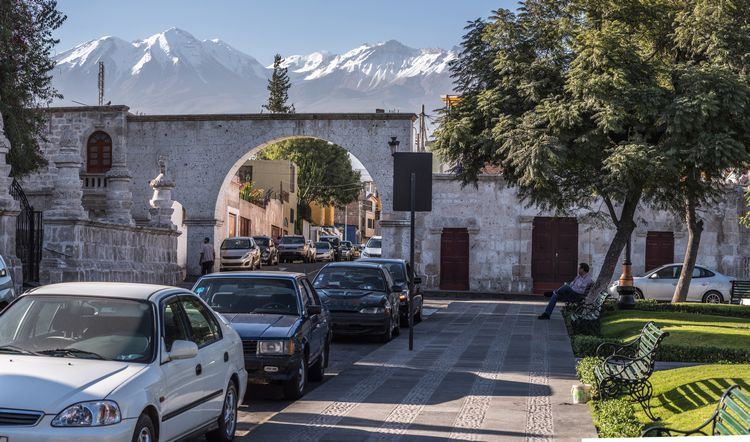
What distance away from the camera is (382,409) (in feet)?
38.4

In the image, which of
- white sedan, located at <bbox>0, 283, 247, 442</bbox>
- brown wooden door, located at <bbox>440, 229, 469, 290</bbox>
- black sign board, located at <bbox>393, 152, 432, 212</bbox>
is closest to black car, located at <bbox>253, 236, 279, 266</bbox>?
brown wooden door, located at <bbox>440, 229, 469, 290</bbox>

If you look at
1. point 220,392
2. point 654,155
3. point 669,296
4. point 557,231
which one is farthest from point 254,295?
point 557,231

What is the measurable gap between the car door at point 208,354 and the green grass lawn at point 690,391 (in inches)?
170

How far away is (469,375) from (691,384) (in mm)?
3470

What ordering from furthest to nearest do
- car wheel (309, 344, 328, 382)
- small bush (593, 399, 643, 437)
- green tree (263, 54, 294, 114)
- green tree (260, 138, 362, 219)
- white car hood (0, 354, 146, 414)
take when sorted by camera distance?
1. green tree (263, 54, 294, 114)
2. green tree (260, 138, 362, 219)
3. car wheel (309, 344, 328, 382)
4. small bush (593, 399, 643, 437)
5. white car hood (0, 354, 146, 414)

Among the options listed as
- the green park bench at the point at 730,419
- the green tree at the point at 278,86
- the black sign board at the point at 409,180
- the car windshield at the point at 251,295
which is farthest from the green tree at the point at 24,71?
the green tree at the point at 278,86

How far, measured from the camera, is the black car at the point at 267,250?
52.5m

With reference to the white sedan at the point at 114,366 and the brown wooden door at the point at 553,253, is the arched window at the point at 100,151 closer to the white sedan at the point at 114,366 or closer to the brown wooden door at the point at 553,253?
the brown wooden door at the point at 553,253

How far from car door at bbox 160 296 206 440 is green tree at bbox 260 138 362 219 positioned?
77824mm

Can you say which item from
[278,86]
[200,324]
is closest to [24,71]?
[200,324]

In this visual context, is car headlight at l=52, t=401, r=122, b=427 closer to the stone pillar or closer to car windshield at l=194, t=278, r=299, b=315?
car windshield at l=194, t=278, r=299, b=315

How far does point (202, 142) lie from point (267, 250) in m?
9.96

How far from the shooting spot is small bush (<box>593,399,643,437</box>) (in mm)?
9156

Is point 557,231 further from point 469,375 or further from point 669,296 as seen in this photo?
point 469,375
